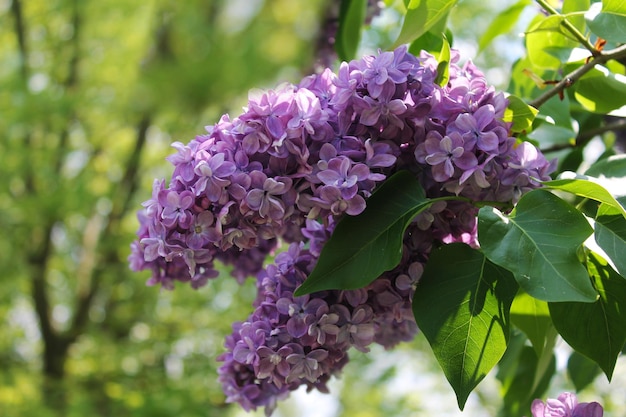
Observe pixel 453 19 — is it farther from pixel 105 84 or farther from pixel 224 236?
pixel 224 236

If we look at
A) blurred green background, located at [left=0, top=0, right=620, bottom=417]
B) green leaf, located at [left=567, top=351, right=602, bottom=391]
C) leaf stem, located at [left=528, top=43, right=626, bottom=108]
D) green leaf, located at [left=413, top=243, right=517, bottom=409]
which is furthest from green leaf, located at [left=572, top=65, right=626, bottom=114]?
blurred green background, located at [left=0, top=0, right=620, bottom=417]

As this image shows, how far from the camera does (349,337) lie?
25.2 inches

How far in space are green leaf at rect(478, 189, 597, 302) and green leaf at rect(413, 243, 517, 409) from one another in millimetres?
49

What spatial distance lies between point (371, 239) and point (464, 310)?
0.09 meters

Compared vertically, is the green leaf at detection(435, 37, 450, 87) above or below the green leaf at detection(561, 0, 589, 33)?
above

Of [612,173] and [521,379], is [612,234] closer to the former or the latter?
[612,173]

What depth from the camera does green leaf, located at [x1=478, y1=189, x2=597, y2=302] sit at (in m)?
0.51

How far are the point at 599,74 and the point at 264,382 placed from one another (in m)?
0.46

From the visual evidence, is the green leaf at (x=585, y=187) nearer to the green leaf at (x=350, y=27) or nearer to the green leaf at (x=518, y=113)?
the green leaf at (x=518, y=113)

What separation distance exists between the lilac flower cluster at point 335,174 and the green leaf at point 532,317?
0.09 m

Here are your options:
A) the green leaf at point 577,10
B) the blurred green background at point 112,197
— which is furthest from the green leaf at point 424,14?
the blurred green background at point 112,197

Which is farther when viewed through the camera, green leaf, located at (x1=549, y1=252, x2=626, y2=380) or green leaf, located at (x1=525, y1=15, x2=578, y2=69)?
green leaf, located at (x1=525, y1=15, x2=578, y2=69)

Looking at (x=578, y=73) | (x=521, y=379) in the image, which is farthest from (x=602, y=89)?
(x=521, y=379)

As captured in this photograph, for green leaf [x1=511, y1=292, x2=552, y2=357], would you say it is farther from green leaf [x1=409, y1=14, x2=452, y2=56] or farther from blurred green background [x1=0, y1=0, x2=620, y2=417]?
blurred green background [x1=0, y1=0, x2=620, y2=417]
